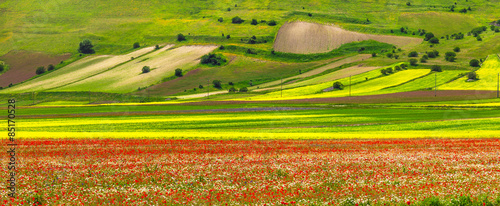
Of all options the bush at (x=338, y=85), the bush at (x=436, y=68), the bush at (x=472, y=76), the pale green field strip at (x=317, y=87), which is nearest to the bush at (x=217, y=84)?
the pale green field strip at (x=317, y=87)

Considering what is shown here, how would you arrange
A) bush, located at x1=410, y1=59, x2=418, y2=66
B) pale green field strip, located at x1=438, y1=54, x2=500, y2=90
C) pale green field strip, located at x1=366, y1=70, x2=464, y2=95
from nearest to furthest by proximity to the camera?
pale green field strip, located at x1=438, y1=54, x2=500, y2=90, pale green field strip, located at x1=366, y1=70, x2=464, y2=95, bush, located at x1=410, y1=59, x2=418, y2=66

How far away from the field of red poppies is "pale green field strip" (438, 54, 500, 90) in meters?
101

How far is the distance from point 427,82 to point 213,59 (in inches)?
3697

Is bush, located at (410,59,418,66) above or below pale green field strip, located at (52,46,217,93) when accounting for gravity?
above

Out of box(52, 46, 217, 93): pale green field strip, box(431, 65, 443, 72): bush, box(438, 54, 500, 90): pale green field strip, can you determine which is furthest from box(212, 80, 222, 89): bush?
box(438, 54, 500, 90): pale green field strip

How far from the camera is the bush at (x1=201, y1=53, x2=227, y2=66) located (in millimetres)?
194525

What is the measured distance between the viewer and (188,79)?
176 metres

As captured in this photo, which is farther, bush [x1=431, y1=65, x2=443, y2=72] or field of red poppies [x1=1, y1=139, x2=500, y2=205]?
bush [x1=431, y1=65, x2=443, y2=72]

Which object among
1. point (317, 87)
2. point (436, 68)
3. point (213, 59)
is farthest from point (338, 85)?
point (213, 59)

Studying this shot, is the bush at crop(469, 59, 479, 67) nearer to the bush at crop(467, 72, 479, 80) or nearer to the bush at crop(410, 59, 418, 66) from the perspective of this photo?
the bush at crop(410, 59, 418, 66)

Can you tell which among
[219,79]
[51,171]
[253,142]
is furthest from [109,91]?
[51,171]

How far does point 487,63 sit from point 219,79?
98.6m

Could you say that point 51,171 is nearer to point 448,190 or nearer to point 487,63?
point 448,190

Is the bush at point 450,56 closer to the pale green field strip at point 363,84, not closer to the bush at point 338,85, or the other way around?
the pale green field strip at point 363,84
